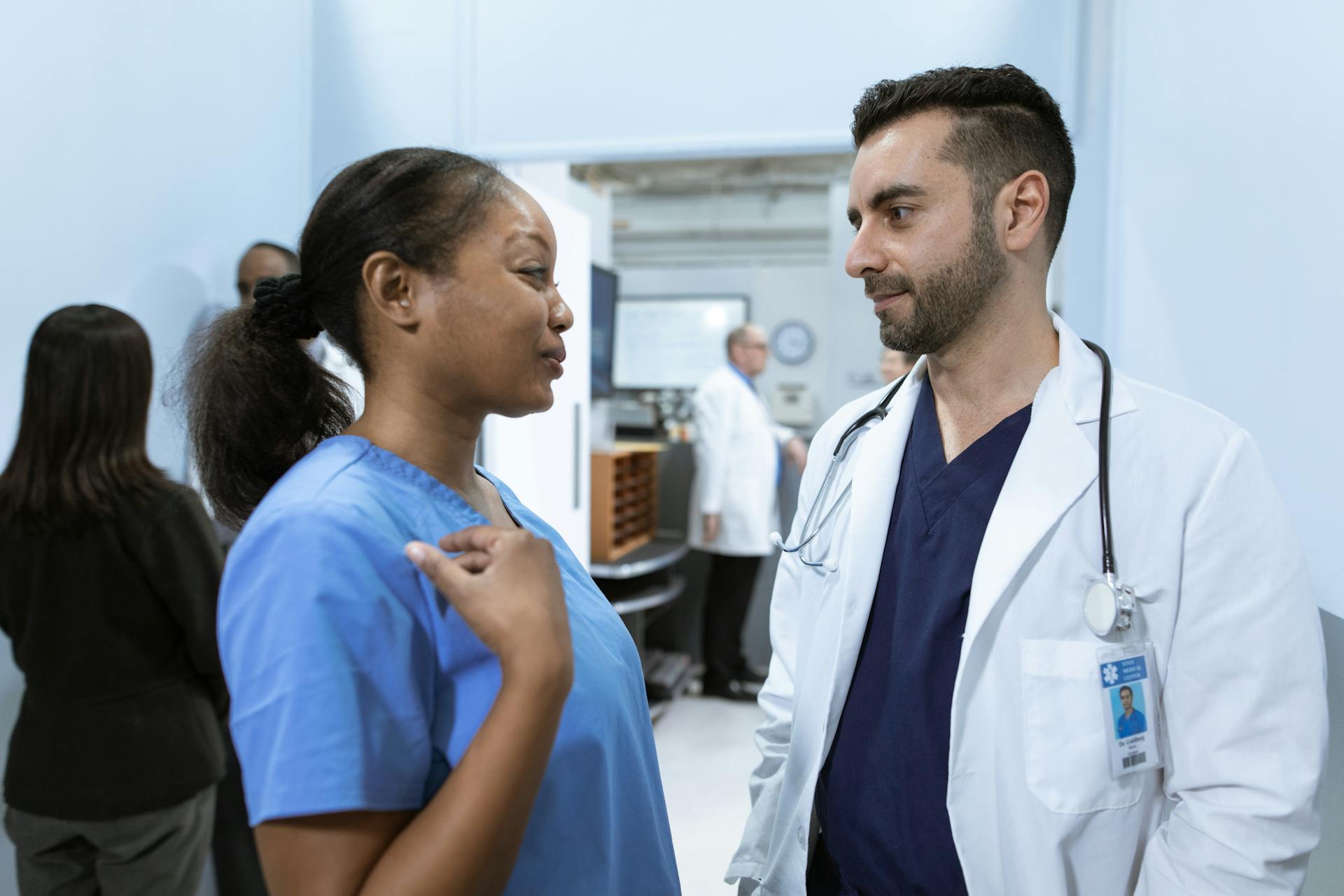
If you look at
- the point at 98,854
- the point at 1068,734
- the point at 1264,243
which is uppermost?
the point at 1264,243

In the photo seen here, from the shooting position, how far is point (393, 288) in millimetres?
882

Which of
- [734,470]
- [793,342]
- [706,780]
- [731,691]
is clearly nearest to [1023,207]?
[706,780]

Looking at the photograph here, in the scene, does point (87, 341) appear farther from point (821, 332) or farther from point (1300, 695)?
point (821, 332)

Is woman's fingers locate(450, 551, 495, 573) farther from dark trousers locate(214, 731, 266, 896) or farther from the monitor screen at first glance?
the monitor screen

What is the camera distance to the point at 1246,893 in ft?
3.13

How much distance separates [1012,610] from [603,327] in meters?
3.18

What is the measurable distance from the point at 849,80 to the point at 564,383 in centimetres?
146

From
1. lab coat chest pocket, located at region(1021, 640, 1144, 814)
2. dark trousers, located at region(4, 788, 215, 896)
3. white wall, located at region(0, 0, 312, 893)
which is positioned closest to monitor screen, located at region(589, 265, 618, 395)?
white wall, located at region(0, 0, 312, 893)

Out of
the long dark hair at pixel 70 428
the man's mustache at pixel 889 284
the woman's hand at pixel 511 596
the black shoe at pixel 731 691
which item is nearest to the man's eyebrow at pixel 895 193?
the man's mustache at pixel 889 284

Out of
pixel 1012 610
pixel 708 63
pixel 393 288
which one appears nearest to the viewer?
pixel 393 288

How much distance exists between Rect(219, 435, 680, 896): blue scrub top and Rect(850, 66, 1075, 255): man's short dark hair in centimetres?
81

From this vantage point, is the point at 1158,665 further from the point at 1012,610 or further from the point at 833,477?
the point at 833,477

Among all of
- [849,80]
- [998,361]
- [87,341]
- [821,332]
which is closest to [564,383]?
[849,80]

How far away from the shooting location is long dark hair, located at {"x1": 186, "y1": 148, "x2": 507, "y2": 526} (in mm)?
883
